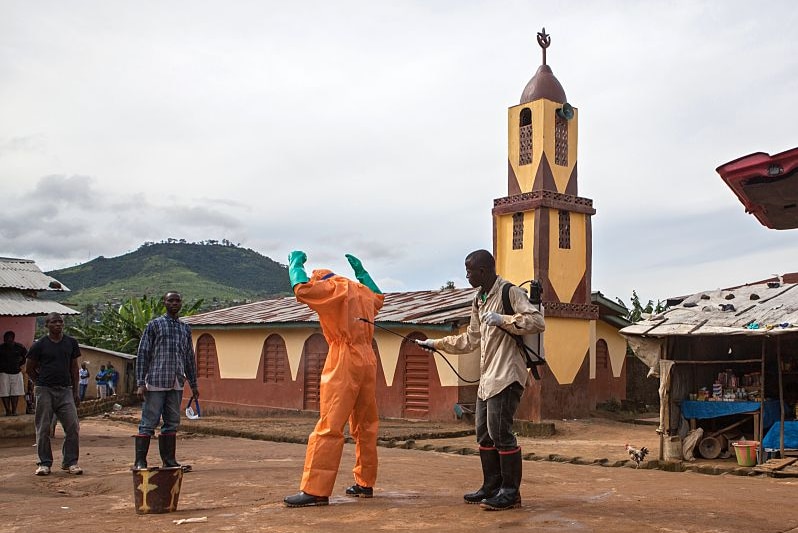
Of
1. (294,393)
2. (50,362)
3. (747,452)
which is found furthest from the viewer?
(294,393)

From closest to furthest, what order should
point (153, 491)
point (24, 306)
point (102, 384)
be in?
1. point (153, 491)
2. point (24, 306)
3. point (102, 384)

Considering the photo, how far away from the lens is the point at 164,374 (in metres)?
8.61

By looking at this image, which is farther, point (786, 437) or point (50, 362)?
point (786, 437)

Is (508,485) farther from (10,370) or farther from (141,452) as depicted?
(10,370)

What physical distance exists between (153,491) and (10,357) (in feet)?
24.1

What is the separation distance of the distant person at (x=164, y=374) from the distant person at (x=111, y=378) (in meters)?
18.7

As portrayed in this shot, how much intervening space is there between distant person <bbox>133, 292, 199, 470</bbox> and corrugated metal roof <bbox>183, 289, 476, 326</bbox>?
9.72 meters

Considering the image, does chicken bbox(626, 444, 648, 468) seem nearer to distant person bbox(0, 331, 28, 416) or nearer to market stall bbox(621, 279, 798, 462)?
market stall bbox(621, 279, 798, 462)

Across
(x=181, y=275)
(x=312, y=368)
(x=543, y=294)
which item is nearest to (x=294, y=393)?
Answer: (x=312, y=368)

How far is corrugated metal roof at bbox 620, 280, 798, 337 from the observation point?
1085 centimetres

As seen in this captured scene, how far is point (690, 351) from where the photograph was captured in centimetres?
1292

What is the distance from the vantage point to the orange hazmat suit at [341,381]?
22.6 ft

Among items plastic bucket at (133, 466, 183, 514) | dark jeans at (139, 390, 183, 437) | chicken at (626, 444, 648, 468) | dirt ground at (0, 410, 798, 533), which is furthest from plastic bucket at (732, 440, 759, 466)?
plastic bucket at (133, 466, 183, 514)

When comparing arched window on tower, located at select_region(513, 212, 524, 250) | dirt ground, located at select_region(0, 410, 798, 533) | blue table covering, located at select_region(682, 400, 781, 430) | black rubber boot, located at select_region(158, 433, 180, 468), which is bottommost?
dirt ground, located at select_region(0, 410, 798, 533)
